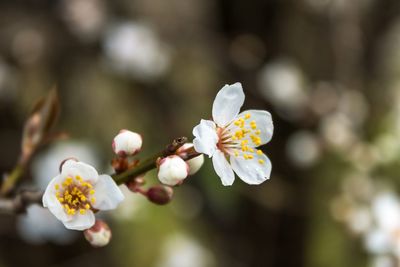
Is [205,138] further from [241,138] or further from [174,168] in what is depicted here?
[241,138]

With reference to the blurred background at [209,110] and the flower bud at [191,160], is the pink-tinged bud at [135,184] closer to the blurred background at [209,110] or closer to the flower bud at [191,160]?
the flower bud at [191,160]

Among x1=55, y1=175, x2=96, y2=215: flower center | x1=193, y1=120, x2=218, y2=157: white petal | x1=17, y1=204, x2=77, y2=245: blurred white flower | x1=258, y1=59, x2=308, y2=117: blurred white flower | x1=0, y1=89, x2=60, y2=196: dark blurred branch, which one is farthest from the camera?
x1=258, y1=59, x2=308, y2=117: blurred white flower

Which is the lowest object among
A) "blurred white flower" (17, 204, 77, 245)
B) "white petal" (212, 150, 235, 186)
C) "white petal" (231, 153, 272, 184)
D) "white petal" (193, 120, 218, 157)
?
"blurred white flower" (17, 204, 77, 245)

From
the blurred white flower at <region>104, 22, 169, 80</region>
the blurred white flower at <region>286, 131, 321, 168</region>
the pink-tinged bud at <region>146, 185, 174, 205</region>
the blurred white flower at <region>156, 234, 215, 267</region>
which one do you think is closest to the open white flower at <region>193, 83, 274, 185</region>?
the pink-tinged bud at <region>146, 185, 174, 205</region>

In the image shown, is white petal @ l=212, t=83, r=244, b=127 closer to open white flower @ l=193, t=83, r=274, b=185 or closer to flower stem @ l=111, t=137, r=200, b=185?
open white flower @ l=193, t=83, r=274, b=185

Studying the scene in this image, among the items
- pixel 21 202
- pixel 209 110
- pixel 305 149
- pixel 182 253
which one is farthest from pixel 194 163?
pixel 209 110

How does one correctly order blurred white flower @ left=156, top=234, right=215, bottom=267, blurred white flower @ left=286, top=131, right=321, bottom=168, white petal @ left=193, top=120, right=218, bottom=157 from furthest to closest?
blurred white flower @ left=156, top=234, right=215, bottom=267
blurred white flower @ left=286, top=131, right=321, bottom=168
white petal @ left=193, top=120, right=218, bottom=157

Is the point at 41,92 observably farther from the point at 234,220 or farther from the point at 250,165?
the point at 250,165
